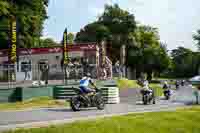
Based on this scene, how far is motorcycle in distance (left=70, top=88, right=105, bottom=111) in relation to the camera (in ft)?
63.1

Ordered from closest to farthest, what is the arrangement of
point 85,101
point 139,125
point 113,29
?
1. point 139,125
2. point 85,101
3. point 113,29

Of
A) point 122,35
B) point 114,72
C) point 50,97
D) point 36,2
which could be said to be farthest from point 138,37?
point 50,97

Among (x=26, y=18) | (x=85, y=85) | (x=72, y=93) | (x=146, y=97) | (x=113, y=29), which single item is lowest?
(x=146, y=97)

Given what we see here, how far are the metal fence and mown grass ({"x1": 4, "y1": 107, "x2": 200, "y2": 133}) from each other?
37.1 ft

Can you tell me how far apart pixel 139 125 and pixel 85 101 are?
241 inches

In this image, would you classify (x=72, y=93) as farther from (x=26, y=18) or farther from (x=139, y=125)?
(x=26, y=18)

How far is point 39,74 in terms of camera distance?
85.9ft

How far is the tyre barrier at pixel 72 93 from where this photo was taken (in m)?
25.2

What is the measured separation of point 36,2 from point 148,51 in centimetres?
4160

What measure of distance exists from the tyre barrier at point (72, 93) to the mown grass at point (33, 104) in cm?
68

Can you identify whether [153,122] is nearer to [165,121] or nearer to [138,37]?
[165,121]

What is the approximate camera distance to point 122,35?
7744 centimetres

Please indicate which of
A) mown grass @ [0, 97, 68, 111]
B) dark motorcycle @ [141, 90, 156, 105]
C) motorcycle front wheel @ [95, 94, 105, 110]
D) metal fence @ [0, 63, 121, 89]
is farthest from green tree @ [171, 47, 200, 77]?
motorcycle front wheel @ [95, 94, 105, 110]

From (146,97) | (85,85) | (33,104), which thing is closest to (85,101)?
(85,85)
